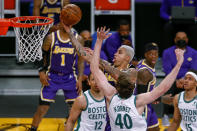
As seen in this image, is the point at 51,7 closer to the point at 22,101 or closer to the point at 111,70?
the point at 22,101

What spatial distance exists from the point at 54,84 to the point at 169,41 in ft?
10.6

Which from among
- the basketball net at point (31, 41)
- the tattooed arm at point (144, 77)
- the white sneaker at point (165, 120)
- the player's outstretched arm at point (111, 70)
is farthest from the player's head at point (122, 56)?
the white sneaker at point (165, 120)

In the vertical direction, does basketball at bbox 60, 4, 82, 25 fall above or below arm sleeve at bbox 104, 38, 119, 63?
above

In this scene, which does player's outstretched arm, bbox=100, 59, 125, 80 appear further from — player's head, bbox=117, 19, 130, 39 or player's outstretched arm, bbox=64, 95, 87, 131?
player's head, bbox=117, 19, 130, 39

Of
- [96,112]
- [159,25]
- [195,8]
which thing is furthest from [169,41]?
[96,112]

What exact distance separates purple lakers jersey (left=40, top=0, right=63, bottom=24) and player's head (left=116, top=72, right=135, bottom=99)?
3.77 m

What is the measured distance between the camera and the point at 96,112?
5.24 meters

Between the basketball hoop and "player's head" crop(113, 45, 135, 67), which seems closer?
"player's head" crop(113, 45, 135, 67)

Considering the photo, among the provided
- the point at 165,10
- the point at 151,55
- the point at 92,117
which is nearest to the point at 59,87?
the point at 151,55

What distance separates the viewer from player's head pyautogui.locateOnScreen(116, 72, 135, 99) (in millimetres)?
4176

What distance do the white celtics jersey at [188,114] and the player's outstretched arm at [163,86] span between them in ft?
5.85

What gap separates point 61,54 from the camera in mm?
6758

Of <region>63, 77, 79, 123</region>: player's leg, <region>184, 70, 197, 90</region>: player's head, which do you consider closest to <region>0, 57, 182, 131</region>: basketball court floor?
<region>63, 77, 79, 123</region>: player's leg

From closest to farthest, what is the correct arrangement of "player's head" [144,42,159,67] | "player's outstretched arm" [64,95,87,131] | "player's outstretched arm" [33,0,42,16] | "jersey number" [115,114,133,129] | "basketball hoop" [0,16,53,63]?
"jersey number" [115,114,133,129] → "player's outstretched arm" [64,95,87,131] → "basketball hoop" [0,16,53,63] → "player's head" [144,42,159,67] → "player's outstretched arm" [33,0,42,16]
